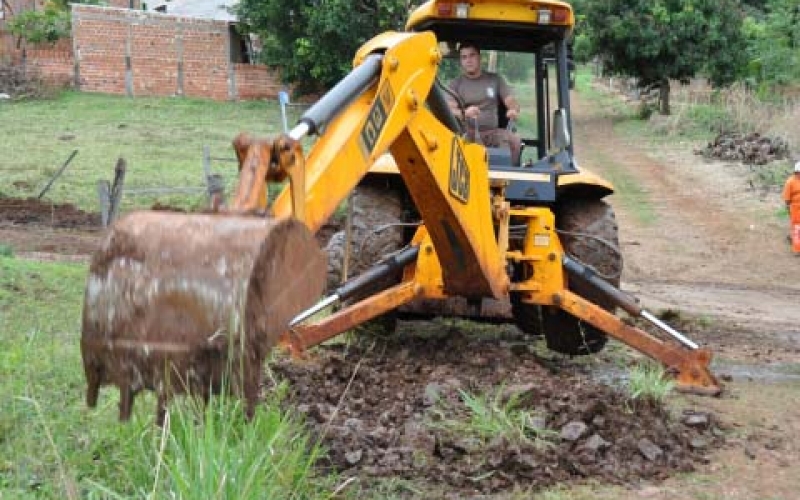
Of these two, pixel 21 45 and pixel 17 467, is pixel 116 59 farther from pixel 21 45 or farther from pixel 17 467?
pixel 17 467

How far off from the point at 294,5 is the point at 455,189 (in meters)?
24.6

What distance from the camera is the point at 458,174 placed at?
5.98 m

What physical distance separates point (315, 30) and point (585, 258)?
21.9 meters

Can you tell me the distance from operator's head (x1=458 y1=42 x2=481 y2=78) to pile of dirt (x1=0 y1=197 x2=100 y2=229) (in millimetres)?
8676

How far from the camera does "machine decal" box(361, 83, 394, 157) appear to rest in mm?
4513

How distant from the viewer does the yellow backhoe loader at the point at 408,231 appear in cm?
361

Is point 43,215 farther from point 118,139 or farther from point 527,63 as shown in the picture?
point 527,63

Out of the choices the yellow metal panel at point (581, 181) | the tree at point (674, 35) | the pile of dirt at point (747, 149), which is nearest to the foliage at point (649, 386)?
the yellow metal panel at point (581, 181)

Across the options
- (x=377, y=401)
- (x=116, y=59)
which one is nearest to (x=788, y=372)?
(x=377, y=401)

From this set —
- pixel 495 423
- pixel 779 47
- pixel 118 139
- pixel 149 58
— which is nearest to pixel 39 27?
pixel 149 58

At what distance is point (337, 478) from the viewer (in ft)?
15.7

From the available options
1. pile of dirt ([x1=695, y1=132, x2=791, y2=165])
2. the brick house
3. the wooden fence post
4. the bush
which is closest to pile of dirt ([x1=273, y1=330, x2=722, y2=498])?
the wooden fence post

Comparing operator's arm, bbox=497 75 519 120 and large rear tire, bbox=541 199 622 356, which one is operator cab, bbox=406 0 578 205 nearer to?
operator's arm, bbox=497 75 519 120

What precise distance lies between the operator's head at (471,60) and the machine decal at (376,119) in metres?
3.06
